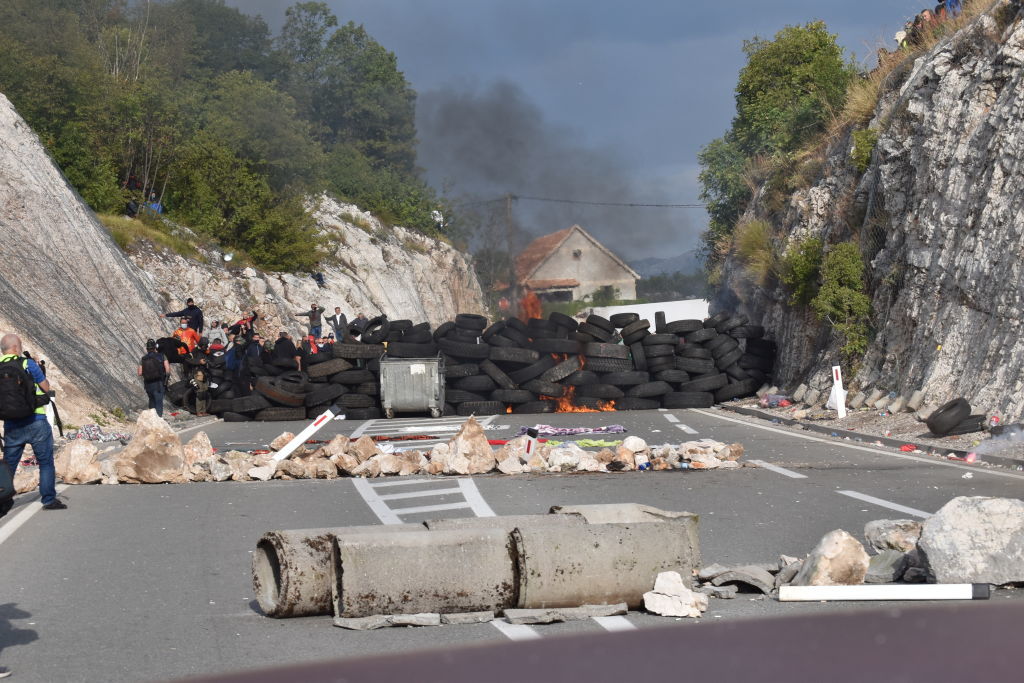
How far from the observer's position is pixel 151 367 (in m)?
23.7

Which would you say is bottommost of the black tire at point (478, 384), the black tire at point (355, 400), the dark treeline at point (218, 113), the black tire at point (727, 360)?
the black tire at point (355, 400)

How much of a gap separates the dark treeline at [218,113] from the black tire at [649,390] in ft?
74.6

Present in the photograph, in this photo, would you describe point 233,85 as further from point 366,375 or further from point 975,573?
point 975,573

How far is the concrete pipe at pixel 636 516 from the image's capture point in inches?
307

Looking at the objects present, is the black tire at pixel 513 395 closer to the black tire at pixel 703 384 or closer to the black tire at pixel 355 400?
the black tire at pixel 355 400

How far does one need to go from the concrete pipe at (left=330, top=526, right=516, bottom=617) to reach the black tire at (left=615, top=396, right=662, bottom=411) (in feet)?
71.1

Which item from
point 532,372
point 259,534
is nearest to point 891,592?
point 259,534

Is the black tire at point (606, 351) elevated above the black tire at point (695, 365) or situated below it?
above

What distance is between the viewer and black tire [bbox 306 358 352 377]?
93.8 feet

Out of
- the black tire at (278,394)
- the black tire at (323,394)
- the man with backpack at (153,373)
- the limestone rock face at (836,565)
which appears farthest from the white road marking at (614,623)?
the black tire at (323,394)

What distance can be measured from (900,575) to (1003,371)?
12.1 metres

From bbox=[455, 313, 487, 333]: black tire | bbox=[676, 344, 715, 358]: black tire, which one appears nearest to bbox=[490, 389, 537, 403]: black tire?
bbox=[455, 313, 487, 333]: black tire

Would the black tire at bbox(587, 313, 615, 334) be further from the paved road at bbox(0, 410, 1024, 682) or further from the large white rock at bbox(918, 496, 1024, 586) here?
the large white rock at bbox(918, 496, 1024, 586)

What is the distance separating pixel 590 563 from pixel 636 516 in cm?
89
